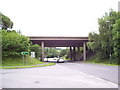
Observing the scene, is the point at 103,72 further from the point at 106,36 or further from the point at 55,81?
the point at 106,36

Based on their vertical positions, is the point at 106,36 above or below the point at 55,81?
above

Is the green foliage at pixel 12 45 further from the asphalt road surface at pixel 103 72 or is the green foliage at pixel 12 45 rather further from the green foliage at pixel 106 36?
the asphalt road surface at pixel 103 72

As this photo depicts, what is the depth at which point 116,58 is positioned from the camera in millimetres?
35594

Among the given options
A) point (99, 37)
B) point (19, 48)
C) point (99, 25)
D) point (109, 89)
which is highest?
point (99, 25)

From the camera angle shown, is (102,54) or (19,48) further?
(102,54)

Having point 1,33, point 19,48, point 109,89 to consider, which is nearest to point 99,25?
point 19,48

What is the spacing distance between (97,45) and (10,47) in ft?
69.3

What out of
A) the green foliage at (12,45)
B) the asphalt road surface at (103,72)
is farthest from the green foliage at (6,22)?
the asphalt road surface at (103,72)

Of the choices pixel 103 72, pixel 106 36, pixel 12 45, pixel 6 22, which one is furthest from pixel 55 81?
pixel 6 22

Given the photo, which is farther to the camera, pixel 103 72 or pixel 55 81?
pixel 103 72

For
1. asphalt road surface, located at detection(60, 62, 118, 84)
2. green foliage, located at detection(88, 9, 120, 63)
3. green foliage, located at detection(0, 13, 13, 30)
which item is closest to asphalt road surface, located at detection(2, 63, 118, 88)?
asphalt road surface, located at detection(60, 62, 118, 84)

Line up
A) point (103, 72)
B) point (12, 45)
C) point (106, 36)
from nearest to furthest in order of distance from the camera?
1. point (103, 72)
2. point (12, 45)
3. point (106, 36)

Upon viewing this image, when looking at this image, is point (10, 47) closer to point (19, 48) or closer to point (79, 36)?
point (19, 48)

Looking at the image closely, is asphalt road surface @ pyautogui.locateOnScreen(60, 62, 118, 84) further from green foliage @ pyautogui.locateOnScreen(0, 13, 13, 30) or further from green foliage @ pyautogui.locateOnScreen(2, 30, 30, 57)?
green foliage @ pyautogui.locateOnScreen(0, 13, 13, 30)
